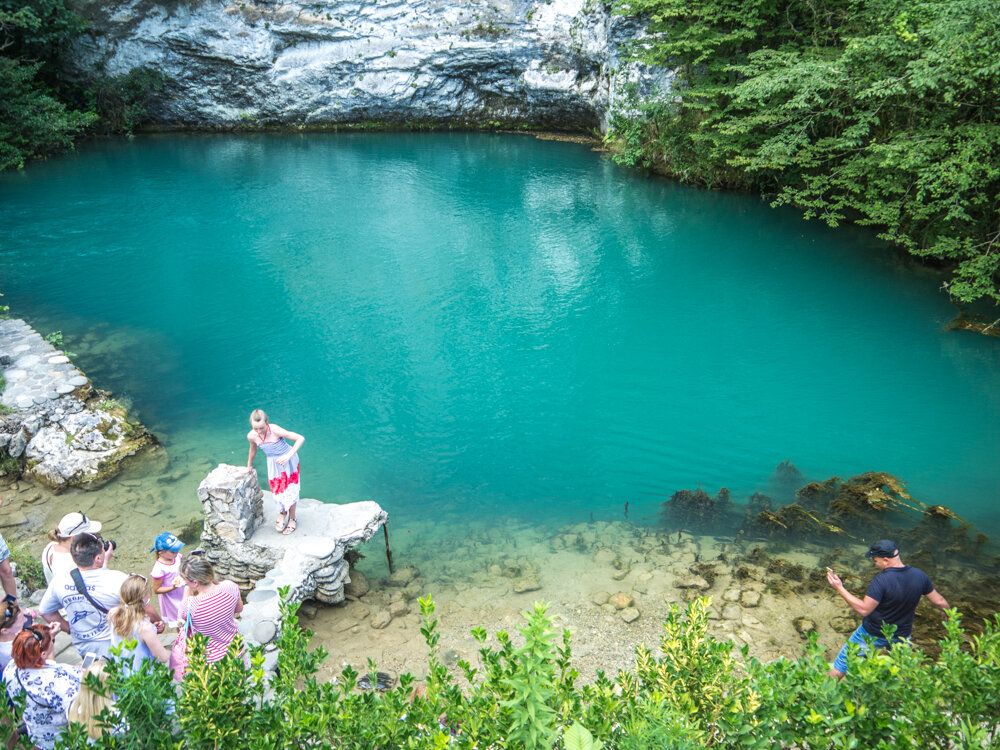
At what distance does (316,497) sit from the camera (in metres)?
8.91

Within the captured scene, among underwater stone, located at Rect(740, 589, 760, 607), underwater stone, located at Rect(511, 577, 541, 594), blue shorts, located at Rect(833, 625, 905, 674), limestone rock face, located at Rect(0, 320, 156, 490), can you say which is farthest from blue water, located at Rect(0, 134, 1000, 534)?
blue shorts, located at Rect(833, 625, 905, 674)

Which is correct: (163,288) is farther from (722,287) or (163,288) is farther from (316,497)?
(722,287)

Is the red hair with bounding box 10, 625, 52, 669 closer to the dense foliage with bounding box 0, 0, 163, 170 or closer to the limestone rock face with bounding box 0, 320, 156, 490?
the limestone rock face with bounding box 0, 320, 156, 490

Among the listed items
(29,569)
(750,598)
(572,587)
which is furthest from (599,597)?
(29,569)

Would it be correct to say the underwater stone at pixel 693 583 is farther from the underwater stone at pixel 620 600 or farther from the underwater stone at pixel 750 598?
the underwater stone at pixel 620 600

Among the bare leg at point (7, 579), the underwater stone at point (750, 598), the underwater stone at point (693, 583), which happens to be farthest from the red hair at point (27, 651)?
the underwater stone at point (750, 598)

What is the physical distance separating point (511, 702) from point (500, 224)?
17133mm

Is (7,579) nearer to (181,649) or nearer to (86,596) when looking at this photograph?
(86,596)

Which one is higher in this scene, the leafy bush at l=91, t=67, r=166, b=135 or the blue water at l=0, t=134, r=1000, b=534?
the leafy bush at l=91, t=67, r=166, b=135

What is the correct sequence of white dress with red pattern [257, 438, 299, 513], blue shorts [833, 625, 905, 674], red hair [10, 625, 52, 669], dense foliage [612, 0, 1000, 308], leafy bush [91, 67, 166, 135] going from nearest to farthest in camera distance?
1. red hair [10, 625, 52, 669]
2. blue shorts [833, 625, 905, 674]
3. white dress with red pattern [257, 438, 299, 513]
4. dense foliage [612, 0, 1000, 308]
5. leafy bush [91, 67, 166, 135]

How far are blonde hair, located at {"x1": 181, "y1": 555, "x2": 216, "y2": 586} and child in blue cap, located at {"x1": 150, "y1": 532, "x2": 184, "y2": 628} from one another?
0.54 meters

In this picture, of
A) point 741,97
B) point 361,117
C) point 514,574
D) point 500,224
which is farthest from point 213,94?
point 514,574

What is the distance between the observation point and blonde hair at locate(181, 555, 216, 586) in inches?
198

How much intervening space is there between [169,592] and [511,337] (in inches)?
334
